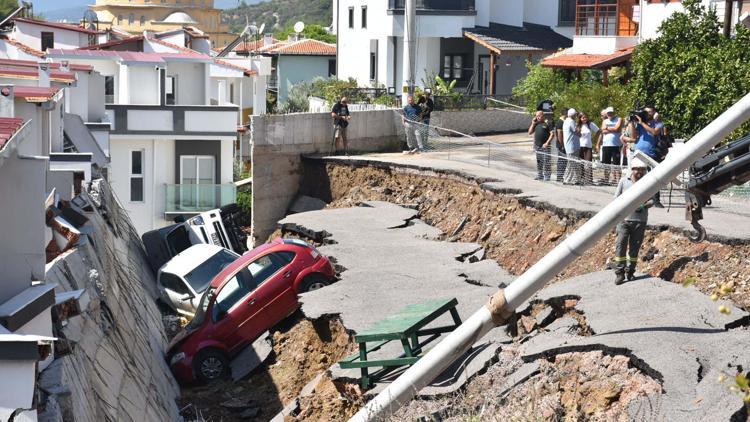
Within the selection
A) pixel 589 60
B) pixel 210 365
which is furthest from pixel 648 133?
pixel 589 60

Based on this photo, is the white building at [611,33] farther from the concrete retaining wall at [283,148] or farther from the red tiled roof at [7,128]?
the red tiled roof at [7,128]

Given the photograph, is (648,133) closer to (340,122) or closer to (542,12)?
(340,122)

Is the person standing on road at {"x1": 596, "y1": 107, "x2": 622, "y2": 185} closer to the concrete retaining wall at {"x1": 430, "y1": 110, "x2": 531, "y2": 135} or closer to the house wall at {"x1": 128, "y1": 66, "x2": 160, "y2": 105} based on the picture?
the concrete retaining wall at {"x1": 430, "y1": 110, "x2": 531, "y2": 135}

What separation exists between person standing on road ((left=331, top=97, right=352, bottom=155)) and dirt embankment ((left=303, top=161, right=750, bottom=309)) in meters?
0.98

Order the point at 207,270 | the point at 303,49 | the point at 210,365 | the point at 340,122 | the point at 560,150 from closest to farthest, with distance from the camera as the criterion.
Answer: the point at 210,365
the point at 207,270
the point at 560,150
the point at 340,122
the point at 303,49

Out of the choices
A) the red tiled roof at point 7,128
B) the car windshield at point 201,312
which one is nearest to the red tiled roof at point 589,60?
the car windshield at point 201,312

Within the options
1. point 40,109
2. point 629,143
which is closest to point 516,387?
point 40,109

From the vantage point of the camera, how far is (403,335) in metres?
14.9

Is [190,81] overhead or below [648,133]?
overhead

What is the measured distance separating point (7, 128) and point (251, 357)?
951 centimetres

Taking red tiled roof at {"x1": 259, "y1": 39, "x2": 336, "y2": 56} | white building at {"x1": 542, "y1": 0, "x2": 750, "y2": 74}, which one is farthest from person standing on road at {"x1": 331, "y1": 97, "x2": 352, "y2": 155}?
red tiled roof at {"x1": 259, "y1": 39, "x2": 336, "y2": 56}

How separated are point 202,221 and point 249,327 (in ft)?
31.1

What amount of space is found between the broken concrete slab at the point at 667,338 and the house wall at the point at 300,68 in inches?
2309

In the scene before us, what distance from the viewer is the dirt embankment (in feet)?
51.3
